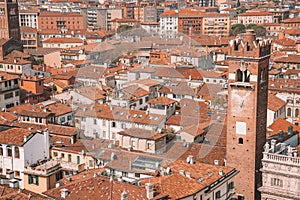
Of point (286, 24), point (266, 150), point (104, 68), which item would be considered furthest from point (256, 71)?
point (286, 24)

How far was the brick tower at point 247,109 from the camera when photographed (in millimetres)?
30891

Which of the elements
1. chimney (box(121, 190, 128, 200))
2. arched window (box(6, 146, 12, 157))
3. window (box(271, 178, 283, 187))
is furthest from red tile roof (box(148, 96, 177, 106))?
chimney (box(121, 190, 128, 200))

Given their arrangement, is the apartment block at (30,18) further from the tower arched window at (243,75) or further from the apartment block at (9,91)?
the tower arched window at (243,75)

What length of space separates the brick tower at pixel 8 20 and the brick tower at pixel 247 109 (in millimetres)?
61190

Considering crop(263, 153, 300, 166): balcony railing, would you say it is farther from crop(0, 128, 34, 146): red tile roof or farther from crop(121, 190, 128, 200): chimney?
crop(0, 128, 34, 146): red tile roof

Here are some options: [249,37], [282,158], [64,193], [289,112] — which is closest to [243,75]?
[249,37]

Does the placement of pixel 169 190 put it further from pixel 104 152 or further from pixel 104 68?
pixel 104 68

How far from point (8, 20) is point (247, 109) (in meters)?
63.0

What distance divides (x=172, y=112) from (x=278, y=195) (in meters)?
16.2

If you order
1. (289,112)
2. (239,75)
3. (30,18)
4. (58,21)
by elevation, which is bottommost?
(289,112)

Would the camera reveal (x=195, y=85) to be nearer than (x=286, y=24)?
Yes

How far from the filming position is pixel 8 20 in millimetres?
86188

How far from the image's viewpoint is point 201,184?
2475 centimetres

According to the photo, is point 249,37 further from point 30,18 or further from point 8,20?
point 30,18
